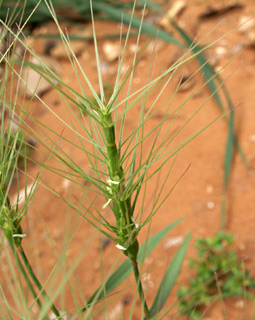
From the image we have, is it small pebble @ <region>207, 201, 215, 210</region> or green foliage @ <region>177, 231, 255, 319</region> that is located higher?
small pebble @ <region>207, 201, 215, 210</region>

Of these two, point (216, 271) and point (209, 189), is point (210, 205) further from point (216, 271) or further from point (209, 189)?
point (216, 271)

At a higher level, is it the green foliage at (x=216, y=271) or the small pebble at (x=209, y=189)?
the small pebble at (x=209, y=189)

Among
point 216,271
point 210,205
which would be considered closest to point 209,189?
point 210,205

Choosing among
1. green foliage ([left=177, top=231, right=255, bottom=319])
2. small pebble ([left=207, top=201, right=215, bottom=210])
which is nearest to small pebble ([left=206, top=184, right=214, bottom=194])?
small pebble ([left=207, top=201, right=215, bottom=210])

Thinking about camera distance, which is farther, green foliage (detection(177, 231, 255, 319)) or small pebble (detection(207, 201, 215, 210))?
small pebble (detection(207, 201, 215, 210))

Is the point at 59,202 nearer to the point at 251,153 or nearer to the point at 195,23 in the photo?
the point at 251,153

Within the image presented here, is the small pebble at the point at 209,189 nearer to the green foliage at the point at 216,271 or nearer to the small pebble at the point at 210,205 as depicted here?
the small pebble at the point at 210,205

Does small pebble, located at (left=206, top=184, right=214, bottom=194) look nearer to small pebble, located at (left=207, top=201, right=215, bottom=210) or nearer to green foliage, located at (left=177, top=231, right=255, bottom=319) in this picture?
small pebble, located at (left=207, top=201, right=215, bottom=210)

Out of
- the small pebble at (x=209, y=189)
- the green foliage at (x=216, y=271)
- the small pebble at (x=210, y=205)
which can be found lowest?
the green foliage at (x=216, y=271)

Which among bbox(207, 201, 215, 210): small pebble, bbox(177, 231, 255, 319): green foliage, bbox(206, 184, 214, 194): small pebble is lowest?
bbox(177, 231, 255, 319): green foliage

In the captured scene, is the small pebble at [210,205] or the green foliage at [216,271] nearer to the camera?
the green foliage at [216,271]

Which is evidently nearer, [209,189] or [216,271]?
[216,271]

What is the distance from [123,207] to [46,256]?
4.02 ft

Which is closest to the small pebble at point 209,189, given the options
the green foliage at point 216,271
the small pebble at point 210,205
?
the small pebble at point 210,205
